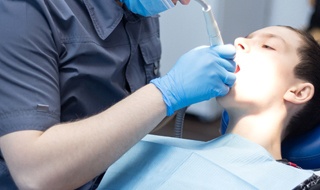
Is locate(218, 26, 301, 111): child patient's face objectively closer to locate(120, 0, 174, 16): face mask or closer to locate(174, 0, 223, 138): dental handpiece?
locate(174, 0, 223, 138): dental handpiece

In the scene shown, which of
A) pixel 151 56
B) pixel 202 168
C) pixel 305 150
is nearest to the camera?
pixel 202 168

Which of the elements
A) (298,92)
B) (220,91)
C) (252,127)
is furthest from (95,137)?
(298,92)

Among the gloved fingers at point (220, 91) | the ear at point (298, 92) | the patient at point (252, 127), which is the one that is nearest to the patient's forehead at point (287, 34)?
the patient at point (252, 127)

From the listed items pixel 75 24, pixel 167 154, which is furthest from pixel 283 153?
pixel 75 24

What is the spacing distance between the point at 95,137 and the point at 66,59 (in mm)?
274

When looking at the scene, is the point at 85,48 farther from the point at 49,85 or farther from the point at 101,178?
the point at 101,178

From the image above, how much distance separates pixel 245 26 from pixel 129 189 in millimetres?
2028

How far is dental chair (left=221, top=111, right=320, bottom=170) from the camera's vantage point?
1.35m

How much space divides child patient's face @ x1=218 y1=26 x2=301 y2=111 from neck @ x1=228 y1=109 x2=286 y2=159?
4cm

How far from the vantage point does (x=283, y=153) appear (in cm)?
143

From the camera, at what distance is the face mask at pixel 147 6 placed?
3.99 ft

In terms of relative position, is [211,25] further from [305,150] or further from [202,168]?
[305,150]

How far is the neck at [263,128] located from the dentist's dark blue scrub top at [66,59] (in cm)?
38

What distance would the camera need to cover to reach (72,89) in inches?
48.3
